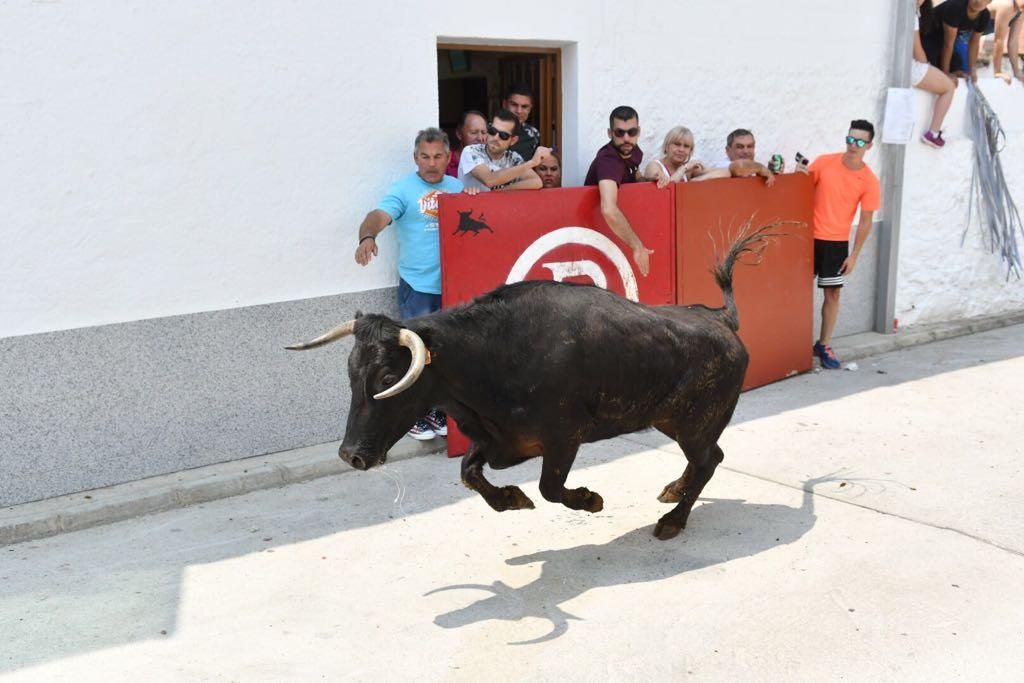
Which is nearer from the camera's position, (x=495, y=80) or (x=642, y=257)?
(x=642, y=257)

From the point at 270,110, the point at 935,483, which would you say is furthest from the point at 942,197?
the point at 270,110

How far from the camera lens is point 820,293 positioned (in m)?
8.74

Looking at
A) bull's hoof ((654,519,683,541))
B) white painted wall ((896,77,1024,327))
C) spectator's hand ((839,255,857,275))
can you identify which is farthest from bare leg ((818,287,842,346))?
bull's hoof ((654,519,683,541))

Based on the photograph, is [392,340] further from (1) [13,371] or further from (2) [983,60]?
(2) [983,60]

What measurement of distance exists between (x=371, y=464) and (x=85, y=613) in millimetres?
1431

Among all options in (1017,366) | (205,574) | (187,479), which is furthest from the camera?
(1017,366)

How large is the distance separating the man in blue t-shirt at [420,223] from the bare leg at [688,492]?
1921 mm

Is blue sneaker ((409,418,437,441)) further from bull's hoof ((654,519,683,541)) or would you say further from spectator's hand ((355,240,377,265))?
bull's hoof ((654,519,683,541))

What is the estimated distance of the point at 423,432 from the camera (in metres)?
6.39

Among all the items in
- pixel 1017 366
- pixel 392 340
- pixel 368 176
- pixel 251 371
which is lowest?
pixel 1017 366

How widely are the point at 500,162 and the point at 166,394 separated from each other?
2564 millimetres

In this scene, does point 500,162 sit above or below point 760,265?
above

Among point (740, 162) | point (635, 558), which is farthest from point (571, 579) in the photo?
point (740, 162)

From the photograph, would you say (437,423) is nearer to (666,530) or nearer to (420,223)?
(420,223)
